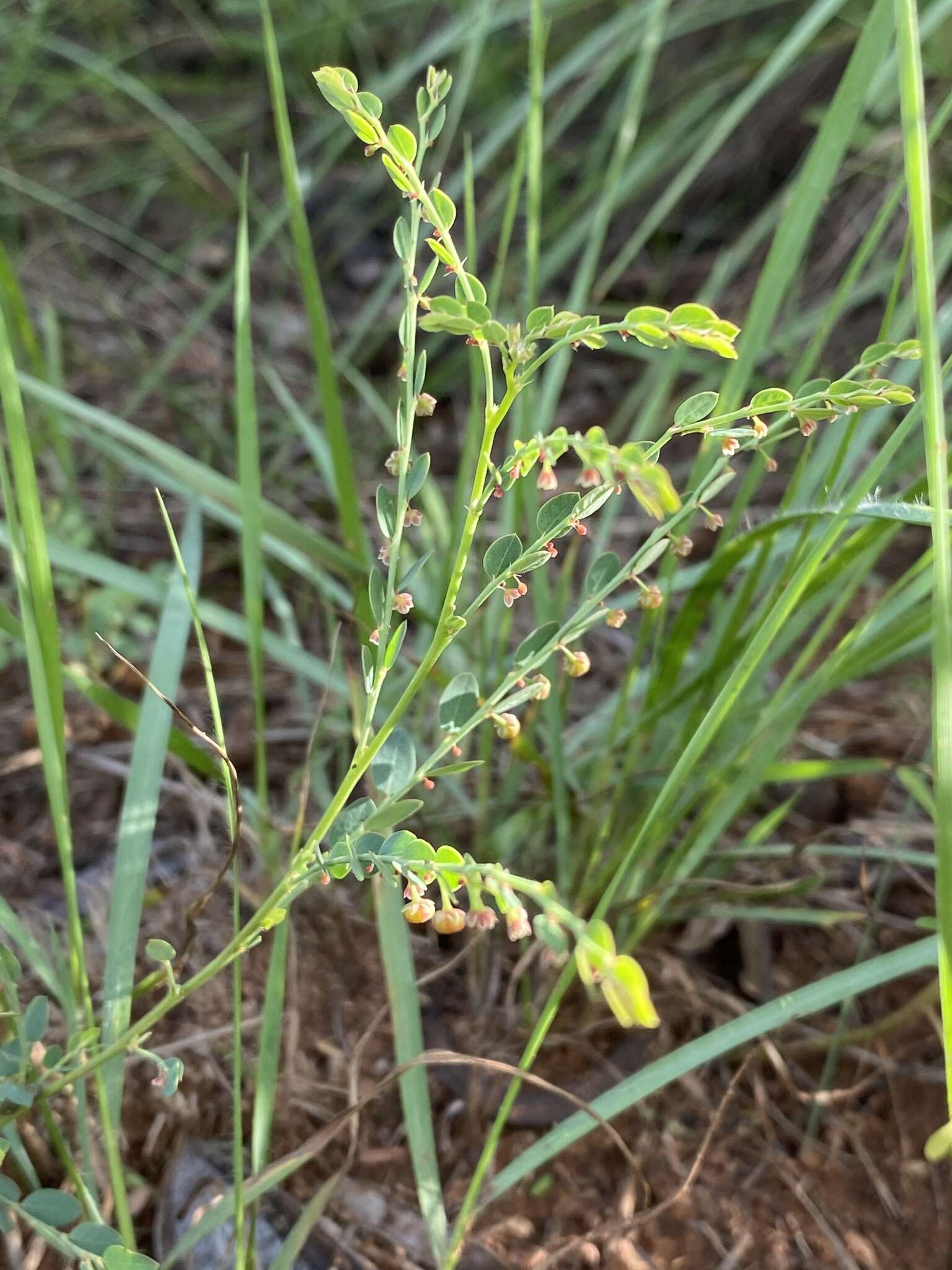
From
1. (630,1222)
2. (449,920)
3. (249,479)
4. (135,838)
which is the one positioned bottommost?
(630,1222)

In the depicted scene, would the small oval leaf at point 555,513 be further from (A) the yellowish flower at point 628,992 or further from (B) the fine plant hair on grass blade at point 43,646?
(B) the fine plant hair on grass blade at point 43,646

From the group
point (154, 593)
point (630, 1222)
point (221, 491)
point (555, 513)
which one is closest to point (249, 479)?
point (221, 491)

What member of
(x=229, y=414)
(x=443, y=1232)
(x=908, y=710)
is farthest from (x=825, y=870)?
(x=229, y=414)

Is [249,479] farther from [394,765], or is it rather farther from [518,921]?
[518,921]

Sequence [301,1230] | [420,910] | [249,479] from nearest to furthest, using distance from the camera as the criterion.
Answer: [420,910] → [301,1230] → [249,479]

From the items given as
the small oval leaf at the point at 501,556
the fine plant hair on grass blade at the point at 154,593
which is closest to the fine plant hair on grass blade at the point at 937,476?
the small oval leaf at the point at 501,556

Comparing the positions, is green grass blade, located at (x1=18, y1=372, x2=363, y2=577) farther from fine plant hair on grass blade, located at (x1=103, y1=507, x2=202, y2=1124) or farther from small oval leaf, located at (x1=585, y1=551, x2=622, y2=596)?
small oval leaf, located at (x1=585, y1=551, x2=622, y2=596)

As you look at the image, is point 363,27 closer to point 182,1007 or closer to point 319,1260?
point 182,1007
